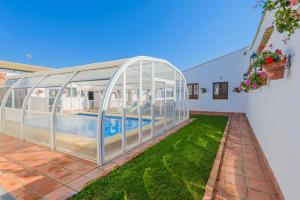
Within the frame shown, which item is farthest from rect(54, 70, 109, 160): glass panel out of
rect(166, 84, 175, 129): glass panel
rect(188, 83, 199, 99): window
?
rect(188, 83, 199, 99): window

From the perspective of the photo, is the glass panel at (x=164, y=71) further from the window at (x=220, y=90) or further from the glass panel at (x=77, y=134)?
the window at (x=220, y=90)

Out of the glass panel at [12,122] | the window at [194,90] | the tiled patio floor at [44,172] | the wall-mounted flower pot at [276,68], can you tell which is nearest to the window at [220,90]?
the window at [194,90]

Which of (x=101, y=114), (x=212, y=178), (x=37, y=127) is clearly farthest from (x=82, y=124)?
(x=212, y=178)

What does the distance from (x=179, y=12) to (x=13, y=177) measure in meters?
16.2

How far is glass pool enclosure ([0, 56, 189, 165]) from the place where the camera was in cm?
421

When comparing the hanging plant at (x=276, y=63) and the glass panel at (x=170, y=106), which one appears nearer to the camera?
the hanging plant at (x=276, y=63)

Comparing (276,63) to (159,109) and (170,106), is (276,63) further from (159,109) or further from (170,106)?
(170,106)

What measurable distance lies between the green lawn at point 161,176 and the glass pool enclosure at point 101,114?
0.89 metres

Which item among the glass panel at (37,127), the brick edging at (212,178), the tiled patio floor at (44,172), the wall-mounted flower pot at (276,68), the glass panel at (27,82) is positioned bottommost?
the tiled patio floor at (44,172)

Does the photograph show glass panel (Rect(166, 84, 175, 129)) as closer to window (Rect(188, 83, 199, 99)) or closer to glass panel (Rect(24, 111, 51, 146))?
glass panel (Rect(24, 111, 51, 146))

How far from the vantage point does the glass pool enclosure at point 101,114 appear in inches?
166

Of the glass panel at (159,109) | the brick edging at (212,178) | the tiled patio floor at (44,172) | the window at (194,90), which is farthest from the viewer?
the window at (194,90)

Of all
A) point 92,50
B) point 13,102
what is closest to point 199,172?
point 13,102

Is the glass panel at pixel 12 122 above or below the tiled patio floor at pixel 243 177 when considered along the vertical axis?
above
